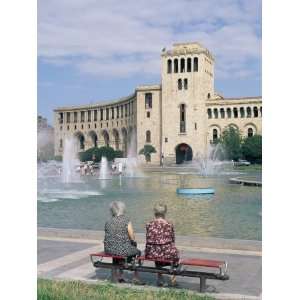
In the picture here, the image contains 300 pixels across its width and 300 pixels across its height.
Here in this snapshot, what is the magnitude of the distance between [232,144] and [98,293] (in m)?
49.9

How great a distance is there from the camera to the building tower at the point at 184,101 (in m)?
60.2

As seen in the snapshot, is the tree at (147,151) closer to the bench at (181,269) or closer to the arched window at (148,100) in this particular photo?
the arched window at (148,100)

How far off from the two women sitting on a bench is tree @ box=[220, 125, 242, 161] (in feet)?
156

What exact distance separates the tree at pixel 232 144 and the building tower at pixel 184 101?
4.92 m

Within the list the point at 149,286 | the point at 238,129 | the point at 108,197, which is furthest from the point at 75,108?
the point at 149,286

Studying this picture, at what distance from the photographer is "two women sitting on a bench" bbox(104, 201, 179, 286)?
4.69 meters

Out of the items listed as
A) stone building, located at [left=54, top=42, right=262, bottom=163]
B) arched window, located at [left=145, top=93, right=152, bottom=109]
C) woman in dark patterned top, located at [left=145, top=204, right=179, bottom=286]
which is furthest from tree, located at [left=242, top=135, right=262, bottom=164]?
woman in dark patterned top, located at [left=145, top=204, right=179, bottom=286]

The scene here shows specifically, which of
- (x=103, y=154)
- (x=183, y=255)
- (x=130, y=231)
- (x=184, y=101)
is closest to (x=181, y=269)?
(x=130, y=231)

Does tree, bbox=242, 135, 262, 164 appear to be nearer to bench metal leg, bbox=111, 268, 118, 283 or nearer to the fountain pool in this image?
the fountain pool

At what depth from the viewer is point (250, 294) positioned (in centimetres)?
440

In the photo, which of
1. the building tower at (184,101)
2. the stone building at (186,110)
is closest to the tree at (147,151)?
the stone building at (186,110)

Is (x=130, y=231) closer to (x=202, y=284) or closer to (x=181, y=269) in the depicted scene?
(x=181, y=269)

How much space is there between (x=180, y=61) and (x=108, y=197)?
45.6 m

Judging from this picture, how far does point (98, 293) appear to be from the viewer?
14.5 feet
